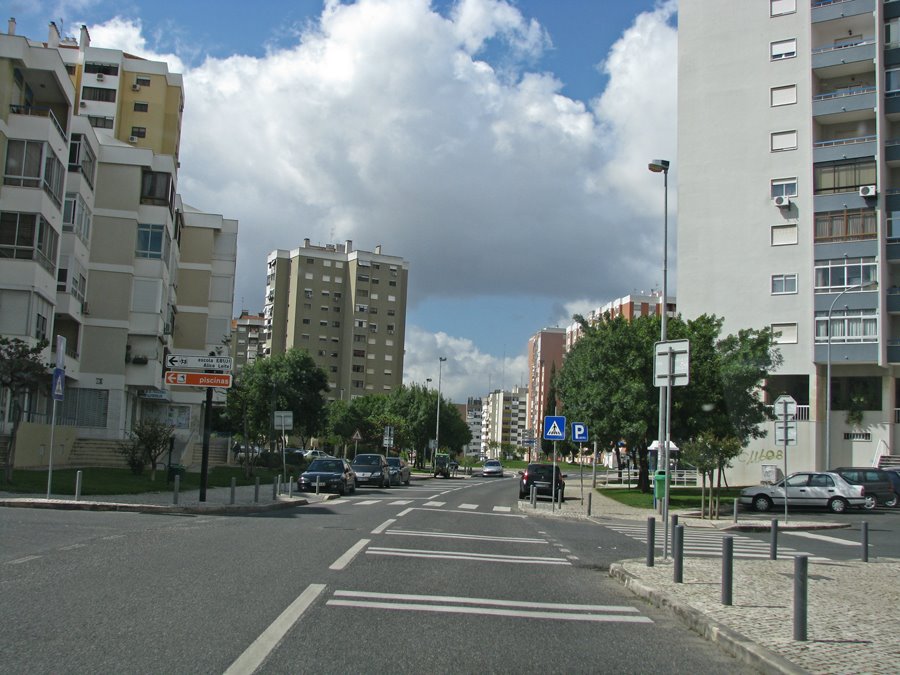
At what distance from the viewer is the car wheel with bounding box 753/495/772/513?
100 ft

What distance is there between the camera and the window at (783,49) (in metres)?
51.0

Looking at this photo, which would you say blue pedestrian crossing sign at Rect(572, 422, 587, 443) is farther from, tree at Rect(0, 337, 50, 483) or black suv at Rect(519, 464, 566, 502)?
tree at Rect(0, 337, 50, 483)

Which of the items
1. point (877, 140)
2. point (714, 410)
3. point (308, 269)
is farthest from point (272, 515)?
point (308, 269)

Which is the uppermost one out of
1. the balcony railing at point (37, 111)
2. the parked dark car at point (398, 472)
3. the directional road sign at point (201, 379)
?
the balcony railing at point (37, 111)

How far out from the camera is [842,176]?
47719 mm

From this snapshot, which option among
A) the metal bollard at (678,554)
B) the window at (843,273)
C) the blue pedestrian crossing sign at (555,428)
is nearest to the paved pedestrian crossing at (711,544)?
the metal bollard at (678,554)

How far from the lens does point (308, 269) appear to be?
11569 cm

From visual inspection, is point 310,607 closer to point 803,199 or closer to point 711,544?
point 711,544

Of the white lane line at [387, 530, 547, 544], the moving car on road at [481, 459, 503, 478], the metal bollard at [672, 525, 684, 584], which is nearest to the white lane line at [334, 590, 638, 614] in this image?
the metal bollard at [672, 525, 684, 584]

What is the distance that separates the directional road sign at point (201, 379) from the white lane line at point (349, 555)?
28.4ft

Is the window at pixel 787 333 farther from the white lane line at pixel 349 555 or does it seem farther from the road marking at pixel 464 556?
the white lane line at pixel 349 555

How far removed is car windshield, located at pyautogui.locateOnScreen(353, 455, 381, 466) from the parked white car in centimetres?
1741

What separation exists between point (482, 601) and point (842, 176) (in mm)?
45592

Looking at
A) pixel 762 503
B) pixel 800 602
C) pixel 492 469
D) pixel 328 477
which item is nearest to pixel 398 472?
pixel 328 477
